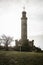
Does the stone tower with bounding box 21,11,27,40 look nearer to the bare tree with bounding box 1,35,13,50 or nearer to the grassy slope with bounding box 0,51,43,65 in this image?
the bare tree with bounding box 1,35,13,50

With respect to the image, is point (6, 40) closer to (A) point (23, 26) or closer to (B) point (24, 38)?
(B) point (24, 38)

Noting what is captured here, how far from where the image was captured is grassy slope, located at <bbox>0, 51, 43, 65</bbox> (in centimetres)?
304

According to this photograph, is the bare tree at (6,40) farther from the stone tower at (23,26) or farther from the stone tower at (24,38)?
the stone tower at (23,26)

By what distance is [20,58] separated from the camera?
309 centimetres

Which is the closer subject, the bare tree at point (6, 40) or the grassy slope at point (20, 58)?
the grassy slope at point (20, 58)

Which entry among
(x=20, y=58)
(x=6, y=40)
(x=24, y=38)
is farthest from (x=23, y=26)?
(x=20, y=58)

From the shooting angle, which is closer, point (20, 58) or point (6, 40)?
point (20, 58)

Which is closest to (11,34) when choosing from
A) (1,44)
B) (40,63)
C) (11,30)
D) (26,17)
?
(11,30)

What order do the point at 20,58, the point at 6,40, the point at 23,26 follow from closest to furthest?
the point at 20,58, the point at 6,40, the point at 23,26

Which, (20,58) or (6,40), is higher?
(6,40)

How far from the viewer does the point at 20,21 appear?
11.3 feet

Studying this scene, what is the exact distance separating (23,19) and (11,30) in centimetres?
42

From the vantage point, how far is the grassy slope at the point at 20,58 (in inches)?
120

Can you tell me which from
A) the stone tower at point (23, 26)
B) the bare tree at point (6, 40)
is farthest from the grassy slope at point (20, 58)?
the stone tower at point (23, 26)
